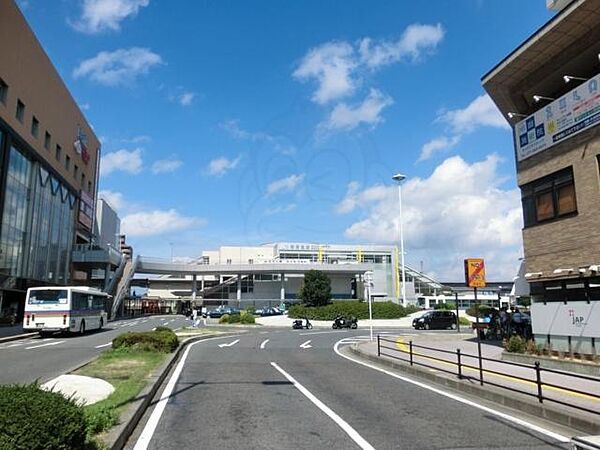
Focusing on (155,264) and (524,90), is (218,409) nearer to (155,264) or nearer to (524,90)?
(524,90)

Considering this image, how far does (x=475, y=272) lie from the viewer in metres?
12.6

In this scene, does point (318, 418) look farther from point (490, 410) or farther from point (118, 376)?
point (118, 376)

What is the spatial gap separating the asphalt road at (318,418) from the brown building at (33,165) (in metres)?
37.3

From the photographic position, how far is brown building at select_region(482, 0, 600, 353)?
16375 mm

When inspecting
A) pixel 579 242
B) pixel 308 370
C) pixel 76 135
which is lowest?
pixel 308 370

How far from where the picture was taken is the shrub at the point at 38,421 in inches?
178

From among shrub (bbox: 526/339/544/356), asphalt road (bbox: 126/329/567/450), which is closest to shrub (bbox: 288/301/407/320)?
shrub (bbox: 526/339/544/356)

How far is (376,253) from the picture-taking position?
120m

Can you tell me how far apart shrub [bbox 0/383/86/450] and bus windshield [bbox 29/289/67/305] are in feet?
92.1

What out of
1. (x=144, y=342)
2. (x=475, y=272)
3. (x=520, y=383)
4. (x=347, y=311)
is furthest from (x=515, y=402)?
(x=347, y=311)

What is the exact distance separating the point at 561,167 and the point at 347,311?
155ft

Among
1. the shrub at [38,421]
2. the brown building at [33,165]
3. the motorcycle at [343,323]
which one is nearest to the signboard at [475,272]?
the shrub at [38,421]

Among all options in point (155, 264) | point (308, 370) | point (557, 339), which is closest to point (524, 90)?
point (557, 339)

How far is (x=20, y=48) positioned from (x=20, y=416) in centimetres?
4893
